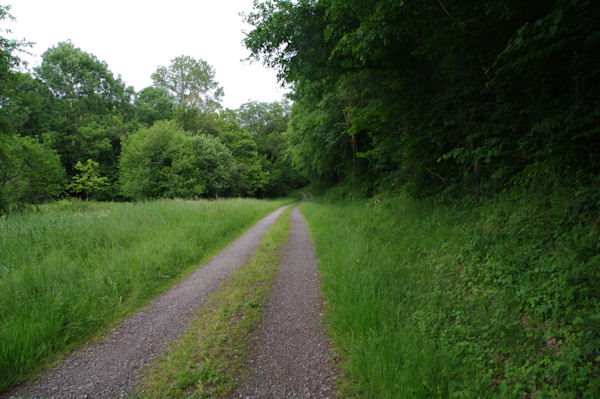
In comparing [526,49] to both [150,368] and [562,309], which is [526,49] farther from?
[150,368]

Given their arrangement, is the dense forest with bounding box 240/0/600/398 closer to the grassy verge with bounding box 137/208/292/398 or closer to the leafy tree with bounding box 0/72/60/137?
the grassy verge with bounding box 137/208/292/398

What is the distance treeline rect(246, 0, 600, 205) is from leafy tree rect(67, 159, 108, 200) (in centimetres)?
3554

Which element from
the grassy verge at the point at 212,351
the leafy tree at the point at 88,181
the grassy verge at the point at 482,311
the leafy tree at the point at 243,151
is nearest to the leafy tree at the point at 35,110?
the leafy tree at the point at 88,181

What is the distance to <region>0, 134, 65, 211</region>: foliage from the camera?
11960 millimetres

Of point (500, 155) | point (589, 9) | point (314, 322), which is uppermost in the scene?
point (589, 9)

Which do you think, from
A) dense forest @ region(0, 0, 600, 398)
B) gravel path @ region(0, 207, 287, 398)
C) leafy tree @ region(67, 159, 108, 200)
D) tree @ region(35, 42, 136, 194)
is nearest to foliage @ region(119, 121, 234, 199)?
dense forest @ region(0, 0, 600, 398)

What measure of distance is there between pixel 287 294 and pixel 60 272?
4.23 meters

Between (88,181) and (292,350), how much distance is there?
135ft

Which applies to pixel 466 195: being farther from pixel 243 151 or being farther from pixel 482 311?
pixel 243 151

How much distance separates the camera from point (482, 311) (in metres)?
2.83

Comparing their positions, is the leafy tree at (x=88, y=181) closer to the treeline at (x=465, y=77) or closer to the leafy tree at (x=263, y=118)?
the leafy tree at (x=263, y=118)

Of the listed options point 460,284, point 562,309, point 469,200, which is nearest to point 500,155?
point 469,200

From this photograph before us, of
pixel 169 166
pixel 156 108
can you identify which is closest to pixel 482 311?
pixel 169 166

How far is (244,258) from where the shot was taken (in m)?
6.16
